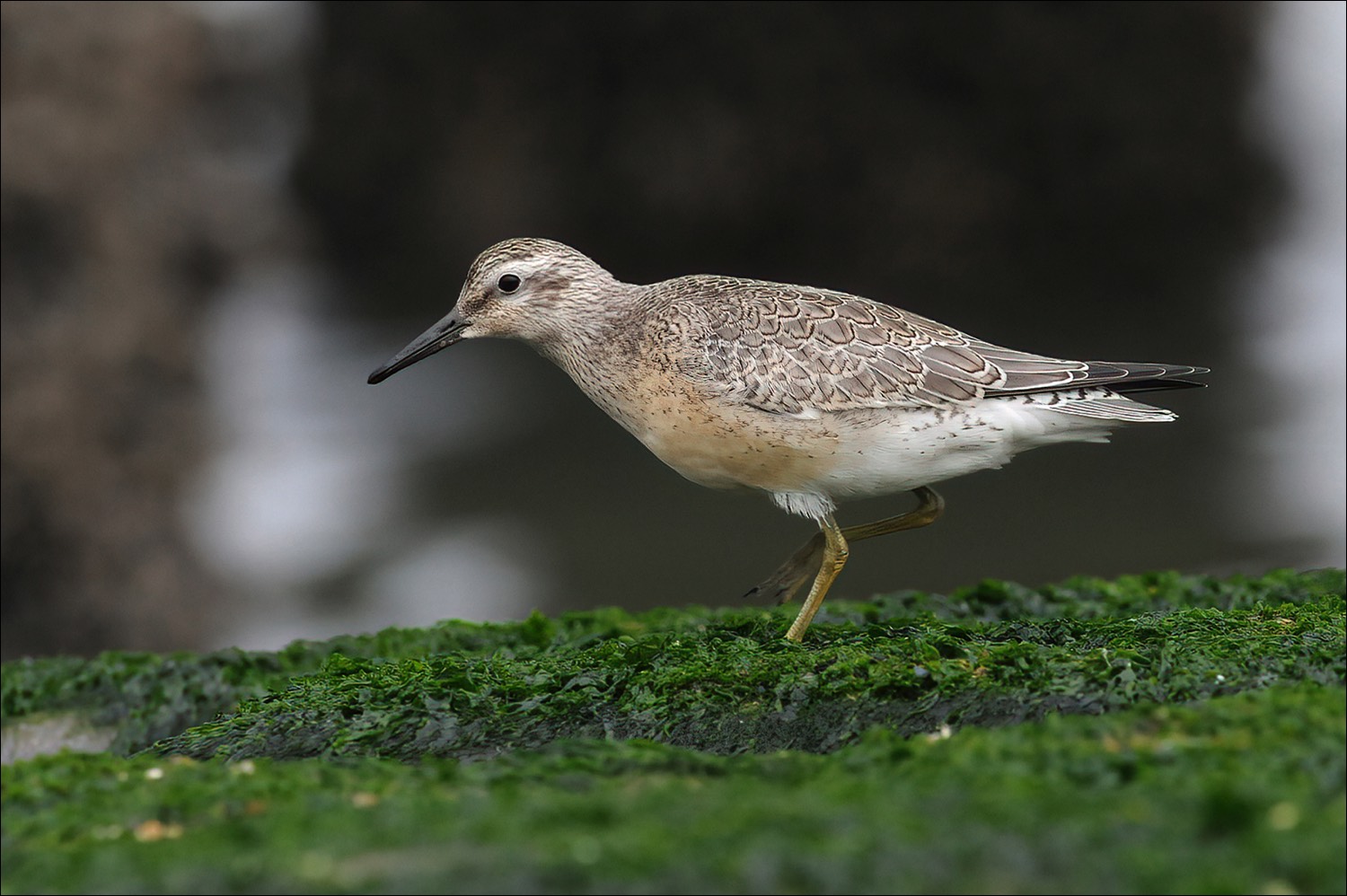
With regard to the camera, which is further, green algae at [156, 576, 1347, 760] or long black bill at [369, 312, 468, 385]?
long black bill at [369, 312, 468, 385]

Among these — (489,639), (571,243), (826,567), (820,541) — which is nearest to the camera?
(826,567)

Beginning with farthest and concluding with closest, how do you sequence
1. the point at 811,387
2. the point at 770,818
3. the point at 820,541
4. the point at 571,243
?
the point at 571,243 → the point at 820,541 → the point at 811,387 → the point at 770,818

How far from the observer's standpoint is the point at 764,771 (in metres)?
3.82

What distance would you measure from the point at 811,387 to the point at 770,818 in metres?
2.86

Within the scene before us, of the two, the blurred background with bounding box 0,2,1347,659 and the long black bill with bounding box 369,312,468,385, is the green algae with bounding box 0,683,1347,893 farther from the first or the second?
Answer: the blurred background with bounding box 0,2,1347,659

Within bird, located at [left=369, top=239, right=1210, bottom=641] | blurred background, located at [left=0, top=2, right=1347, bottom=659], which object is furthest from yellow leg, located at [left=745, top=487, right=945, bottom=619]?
blurred background, located at [left=0, top=2, right=1347, bottom=659]

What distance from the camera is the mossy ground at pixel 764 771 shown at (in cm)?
294

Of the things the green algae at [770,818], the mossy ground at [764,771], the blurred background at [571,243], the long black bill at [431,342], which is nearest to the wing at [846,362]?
the mossy ground at [764,771]

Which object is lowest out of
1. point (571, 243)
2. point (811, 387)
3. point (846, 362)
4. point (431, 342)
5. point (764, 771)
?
point (764, 771)

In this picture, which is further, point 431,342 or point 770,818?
point 431,342

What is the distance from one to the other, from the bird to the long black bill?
0.66 feet

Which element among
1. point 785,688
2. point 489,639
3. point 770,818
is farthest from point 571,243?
point 770,818

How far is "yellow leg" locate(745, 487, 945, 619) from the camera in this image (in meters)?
6.44

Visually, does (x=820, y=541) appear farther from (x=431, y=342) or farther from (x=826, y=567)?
(x=431, y=342)
